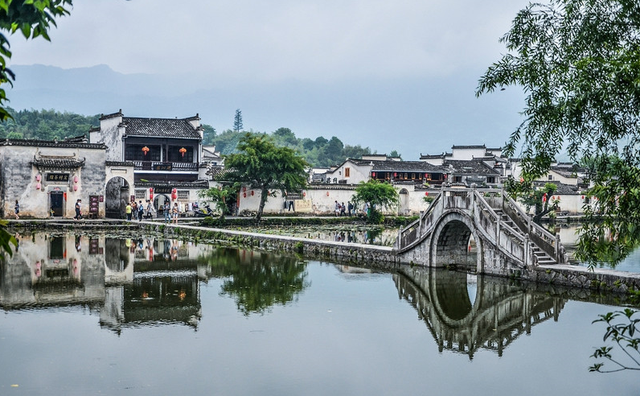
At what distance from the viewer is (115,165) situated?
1694 inches

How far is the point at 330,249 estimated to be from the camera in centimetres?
2711

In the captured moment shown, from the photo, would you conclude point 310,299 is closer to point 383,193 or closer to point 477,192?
point 477,192

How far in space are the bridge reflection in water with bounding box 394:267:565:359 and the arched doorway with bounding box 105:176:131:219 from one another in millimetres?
27246

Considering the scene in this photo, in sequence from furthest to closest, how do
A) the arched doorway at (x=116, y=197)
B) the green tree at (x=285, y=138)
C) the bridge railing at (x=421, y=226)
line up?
the green tree at (x=285, y=138)
the arched doorway at (x=116, y=197)
the bridge railing at (x=421, y=226)

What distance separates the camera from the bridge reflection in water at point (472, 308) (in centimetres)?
1414

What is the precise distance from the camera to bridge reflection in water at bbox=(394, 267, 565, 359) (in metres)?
14.1

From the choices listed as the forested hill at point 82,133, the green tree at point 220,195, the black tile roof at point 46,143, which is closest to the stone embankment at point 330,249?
the black tile roof at point 46,143

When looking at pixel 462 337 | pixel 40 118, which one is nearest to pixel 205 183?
pixel 462 337

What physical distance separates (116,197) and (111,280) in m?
26.3

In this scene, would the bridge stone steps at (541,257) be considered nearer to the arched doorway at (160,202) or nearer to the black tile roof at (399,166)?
the arched doorway at (160,202)

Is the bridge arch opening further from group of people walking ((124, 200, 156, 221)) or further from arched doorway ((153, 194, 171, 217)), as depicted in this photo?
arched doorway ((153, 194, 171, 217))

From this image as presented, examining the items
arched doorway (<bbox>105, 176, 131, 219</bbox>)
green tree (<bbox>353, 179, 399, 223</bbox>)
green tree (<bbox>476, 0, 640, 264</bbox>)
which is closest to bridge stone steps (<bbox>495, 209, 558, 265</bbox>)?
green tree (<bbox>476, 0, 640, 264</bbox>)

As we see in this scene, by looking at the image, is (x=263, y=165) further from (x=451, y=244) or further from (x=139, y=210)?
(x=451, y=244)

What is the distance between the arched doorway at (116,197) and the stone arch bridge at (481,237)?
25.7m
